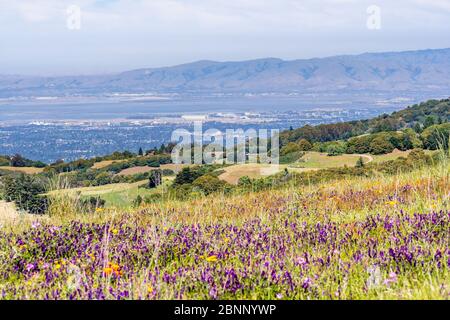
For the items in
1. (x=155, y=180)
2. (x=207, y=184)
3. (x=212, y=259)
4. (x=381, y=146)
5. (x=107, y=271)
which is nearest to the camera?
(x=107, y=271)

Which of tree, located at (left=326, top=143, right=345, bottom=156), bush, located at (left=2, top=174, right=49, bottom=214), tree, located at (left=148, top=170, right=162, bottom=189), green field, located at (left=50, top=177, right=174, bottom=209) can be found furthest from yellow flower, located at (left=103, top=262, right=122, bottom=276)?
tree, located at (left=326, top=143, right=345, bottom=156)

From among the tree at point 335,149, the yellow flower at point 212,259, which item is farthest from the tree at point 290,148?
the yellow flower at point 212,259

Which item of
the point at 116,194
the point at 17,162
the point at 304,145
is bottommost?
the point at 17,162

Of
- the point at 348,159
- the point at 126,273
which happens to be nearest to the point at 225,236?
the point at 126,273

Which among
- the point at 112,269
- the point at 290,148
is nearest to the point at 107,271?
the point at 112,269

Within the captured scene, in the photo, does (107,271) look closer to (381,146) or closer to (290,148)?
(381,146)

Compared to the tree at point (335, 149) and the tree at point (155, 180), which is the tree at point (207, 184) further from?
the tree at point (335, 149)
